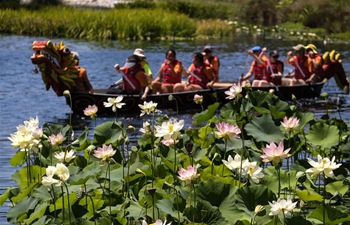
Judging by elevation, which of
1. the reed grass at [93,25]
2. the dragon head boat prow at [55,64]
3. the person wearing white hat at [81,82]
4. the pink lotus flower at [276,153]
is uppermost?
the pink lotus flower at [276,153]

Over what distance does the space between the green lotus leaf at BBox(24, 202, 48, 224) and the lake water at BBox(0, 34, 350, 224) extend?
6.88 ft

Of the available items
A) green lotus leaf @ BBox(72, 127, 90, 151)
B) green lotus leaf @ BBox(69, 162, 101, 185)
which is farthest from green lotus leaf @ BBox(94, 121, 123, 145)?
green lotus leaf @ BBox(69, 162, 101, 185)

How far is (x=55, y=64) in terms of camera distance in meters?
13.6

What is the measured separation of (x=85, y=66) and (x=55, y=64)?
10353 mm

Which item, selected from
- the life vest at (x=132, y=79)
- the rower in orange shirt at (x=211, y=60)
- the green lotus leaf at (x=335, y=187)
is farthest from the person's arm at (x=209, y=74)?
the green lotus leaf at (x=335, y=187)

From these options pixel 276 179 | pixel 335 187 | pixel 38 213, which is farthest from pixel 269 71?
pixel 38 213

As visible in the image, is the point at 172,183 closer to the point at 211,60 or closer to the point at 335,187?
the point at 335,187

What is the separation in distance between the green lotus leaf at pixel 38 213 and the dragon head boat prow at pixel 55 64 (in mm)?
8326

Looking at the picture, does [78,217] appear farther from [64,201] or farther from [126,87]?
[126,87]

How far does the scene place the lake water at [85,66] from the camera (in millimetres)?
13977

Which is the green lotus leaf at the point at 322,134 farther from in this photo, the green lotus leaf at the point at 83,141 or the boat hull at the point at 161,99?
the boat hull at the point at 161,99

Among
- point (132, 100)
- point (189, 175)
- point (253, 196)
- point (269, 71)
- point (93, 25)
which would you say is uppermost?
point (189, 175)

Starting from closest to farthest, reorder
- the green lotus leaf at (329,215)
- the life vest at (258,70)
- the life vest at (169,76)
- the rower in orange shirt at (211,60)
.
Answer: the green lotus leaf at (329,215)
the life vest at (169,76)
the rower in orange shirt at (211,60)
the life vest at (258,70)

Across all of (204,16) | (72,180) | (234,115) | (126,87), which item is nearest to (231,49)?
(204,16)
